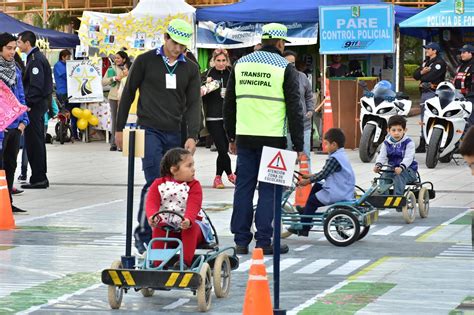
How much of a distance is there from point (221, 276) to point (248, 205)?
207cm

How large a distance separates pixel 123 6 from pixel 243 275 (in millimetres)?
26360

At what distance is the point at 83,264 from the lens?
1055 cm

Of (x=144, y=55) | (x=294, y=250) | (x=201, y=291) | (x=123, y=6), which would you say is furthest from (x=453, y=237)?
(x=123, y=6)

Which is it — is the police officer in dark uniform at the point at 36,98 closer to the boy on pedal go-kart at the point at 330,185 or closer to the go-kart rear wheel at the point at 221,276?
the boy on pedal go-kart at the point at 330,185

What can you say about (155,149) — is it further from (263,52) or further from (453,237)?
(453,237)

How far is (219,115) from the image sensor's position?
17312mm

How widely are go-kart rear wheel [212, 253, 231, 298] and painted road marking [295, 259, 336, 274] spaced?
1.23 m

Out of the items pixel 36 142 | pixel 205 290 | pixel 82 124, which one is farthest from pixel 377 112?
pixel 205 290

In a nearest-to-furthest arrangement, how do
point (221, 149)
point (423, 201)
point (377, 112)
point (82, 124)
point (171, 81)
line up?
point (171, 81) → point (423, 201) → point (221, 149) → point (377, 112) → point (82, 124)

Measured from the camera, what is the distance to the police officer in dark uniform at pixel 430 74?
845 inches

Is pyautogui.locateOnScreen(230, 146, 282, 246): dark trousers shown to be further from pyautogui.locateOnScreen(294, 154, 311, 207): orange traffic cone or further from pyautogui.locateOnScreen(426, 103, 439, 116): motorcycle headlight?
pyautogui.locateOnScreen(426, 103, 439, 116): motorcycle headlight

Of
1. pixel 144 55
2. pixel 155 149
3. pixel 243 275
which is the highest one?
pixel 144 55

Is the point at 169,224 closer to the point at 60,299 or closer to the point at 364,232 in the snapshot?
the point at 60,299

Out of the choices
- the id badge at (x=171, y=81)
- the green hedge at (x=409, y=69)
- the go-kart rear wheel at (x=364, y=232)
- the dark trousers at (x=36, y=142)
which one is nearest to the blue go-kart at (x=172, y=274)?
the id badge at (x=171, y=81)
